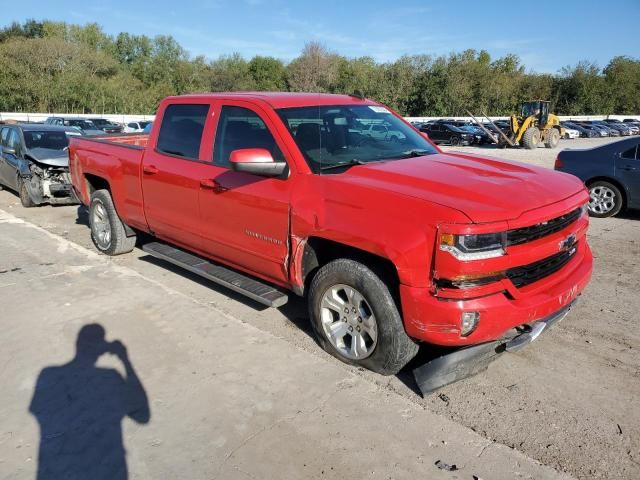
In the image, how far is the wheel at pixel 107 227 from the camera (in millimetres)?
6395

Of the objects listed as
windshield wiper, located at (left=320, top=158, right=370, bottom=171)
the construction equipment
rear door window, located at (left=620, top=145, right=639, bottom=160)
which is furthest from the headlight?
the construction equipment

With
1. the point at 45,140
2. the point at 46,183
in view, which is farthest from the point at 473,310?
the point at 45,140

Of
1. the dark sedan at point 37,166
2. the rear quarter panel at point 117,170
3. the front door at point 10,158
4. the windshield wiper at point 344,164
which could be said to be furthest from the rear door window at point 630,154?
the front door at point 10,158

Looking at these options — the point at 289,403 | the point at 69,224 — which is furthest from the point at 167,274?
the point at 69,224

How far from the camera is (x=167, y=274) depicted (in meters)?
6.01

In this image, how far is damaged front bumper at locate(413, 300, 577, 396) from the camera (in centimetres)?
330

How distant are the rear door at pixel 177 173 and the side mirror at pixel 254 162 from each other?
0.96 meters

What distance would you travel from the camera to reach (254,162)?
374 centimetres

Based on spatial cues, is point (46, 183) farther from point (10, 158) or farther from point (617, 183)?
point (617, 183)

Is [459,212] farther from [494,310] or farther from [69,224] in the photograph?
[69,224]

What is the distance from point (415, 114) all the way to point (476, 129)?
36.9 metres

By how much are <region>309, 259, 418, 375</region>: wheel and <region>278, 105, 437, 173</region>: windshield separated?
2.72 ft

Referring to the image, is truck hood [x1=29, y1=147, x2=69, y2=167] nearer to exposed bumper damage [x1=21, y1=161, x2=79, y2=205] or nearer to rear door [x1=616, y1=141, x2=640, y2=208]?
exposed bumper damage [x1=21, y1=161, x2=79, y2=205]

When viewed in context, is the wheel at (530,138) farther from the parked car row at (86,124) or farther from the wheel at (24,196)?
the wheel at (24,196)
